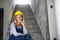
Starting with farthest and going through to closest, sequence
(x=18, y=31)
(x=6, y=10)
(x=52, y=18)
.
→ (x=6, y=10)
(x=52, y=18)
(x=18, y=31)

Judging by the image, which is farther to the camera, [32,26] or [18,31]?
[32,26]

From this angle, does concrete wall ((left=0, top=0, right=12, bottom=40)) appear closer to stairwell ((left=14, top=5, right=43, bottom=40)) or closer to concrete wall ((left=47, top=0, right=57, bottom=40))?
stairwell ((left=14, top=5, right=43, bottom=40))

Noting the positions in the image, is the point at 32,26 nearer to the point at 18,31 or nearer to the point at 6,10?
the point at 6,10

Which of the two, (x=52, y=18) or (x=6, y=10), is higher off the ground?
(x=6, y=10)

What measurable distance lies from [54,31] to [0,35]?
104 inches

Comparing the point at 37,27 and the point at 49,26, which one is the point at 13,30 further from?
the point at 37,27

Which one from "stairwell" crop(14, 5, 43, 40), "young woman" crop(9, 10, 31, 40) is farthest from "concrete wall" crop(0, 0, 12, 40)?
"young woman" crop(9, 10, 31, 40)

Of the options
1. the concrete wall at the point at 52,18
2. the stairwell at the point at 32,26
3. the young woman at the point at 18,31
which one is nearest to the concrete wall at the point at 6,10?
the stairwell at the point at 32,26

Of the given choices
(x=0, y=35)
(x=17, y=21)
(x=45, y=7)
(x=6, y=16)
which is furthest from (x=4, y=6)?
(x=17, y=21)

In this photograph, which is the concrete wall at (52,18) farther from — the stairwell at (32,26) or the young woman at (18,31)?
the young woman at (18,31)

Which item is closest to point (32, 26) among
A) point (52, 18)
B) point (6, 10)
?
point (6, 10)

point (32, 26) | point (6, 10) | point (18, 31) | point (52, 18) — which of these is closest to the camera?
point (18, 31)

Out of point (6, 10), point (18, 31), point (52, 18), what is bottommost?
point (18, 31)

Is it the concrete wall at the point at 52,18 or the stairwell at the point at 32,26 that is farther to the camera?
the stairwell at the point at 32,26
